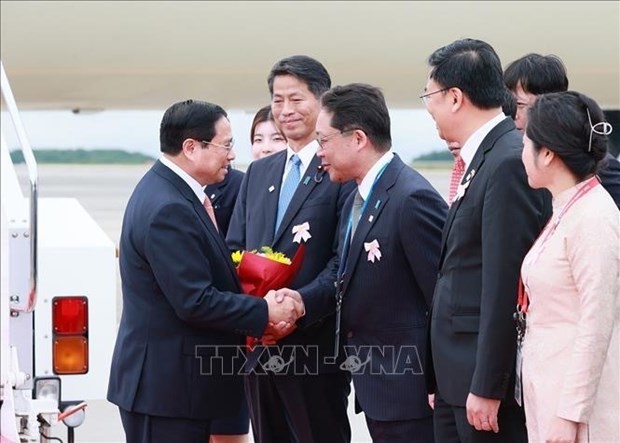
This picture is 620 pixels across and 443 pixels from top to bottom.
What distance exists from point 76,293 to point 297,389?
0.80 meters

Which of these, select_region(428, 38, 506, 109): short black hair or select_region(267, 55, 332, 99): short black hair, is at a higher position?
select_region(267, 55, 332, 99): short black hair

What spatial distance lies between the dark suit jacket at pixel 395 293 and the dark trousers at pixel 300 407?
38 cm

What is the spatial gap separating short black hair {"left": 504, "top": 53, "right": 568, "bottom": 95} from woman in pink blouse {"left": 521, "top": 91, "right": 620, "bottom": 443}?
3.60ft

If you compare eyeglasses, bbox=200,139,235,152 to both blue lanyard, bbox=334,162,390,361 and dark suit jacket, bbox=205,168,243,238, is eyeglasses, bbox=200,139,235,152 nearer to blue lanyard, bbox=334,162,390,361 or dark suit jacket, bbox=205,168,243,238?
blue lanyard, bbox=334,162,390,361

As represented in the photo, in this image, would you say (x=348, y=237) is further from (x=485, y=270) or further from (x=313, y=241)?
(x=485, y=270)

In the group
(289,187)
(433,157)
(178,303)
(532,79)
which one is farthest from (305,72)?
(433,157)

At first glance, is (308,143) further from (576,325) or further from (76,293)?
(576,325)

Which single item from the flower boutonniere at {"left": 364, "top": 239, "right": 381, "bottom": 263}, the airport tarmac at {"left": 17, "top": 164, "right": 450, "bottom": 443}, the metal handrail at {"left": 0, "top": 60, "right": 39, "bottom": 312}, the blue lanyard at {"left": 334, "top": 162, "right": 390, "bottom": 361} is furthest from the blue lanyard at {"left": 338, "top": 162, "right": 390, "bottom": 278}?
the airport tarmac at {"left": 17, "top": 164, "right": 450, "bottom": 443}

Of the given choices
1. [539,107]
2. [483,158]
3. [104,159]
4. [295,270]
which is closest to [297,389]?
[295,270]

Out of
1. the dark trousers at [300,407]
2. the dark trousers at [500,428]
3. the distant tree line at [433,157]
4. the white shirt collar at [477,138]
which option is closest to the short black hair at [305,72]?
the dark trousers at [300,407]

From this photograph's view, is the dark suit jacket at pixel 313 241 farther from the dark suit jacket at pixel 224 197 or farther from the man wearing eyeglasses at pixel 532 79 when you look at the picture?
the dark suit jacket at pixel 224 197

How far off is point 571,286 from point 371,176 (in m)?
1.13

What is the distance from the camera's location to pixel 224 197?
5.27m

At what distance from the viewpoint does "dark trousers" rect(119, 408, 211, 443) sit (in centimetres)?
381
